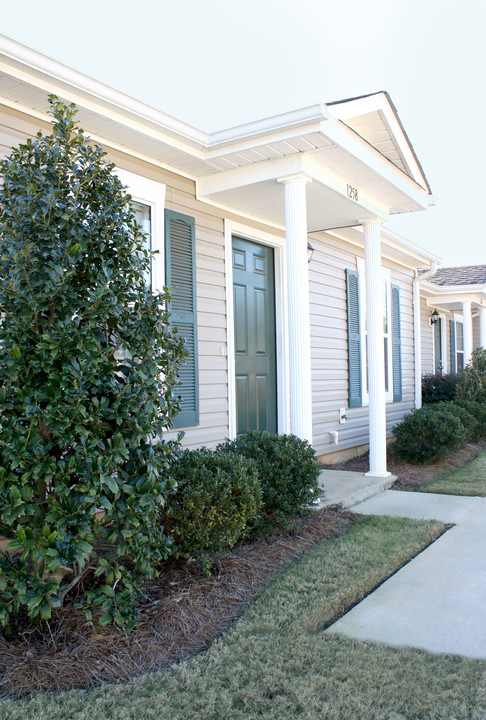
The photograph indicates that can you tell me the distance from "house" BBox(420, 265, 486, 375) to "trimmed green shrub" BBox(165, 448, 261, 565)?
9.14 metres

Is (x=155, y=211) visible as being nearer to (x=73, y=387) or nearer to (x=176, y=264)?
(x=176, y=264)

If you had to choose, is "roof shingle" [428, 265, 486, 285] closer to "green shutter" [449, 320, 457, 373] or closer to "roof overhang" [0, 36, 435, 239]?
"green shutter" [449, 320, 457, 373]

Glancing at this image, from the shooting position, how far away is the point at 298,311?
4.81 meters

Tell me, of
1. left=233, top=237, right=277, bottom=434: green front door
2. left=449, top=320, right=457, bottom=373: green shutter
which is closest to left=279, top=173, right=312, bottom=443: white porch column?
left=233, top=237, right=277, bottom=434: green front door

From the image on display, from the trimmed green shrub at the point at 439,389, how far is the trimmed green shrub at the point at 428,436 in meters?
3.74

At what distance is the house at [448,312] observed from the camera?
12508 mm

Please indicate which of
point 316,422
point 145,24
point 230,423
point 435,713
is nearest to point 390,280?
point 316,422

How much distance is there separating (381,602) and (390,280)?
721 cm

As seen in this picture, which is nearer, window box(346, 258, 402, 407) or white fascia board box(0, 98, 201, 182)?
white fascia board box(0, 98, 201, 182)

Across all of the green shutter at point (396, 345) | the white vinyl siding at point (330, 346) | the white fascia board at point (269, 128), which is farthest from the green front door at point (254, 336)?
the green shutter at point (396, 345)

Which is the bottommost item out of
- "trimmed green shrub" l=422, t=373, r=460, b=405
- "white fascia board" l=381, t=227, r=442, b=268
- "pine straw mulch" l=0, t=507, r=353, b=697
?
"pine straw mulch" l=0, t=507, r=353, b=697

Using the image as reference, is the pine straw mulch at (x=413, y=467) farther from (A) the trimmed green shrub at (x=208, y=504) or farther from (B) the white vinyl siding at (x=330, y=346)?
(A) the trimmed green shrub at (x=208, y=504)

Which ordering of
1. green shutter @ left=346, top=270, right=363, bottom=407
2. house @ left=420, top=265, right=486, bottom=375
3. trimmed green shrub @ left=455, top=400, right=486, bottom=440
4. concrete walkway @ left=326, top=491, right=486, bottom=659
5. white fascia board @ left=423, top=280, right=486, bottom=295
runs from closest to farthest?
1. concrete walkway @ left=326, top=491, right=486, bottom=659
2. green shutter @ left=346, top=270, right=363, bottom=407
3. trimmed green shrub @ left=455, top=400, right=486, bottom=440
4. white fascia board @ left=423, top=280, right=486, bottom=295
5. house @ left=420, top=265, right=486, bottom=375

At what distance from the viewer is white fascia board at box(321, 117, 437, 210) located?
4.39 m
